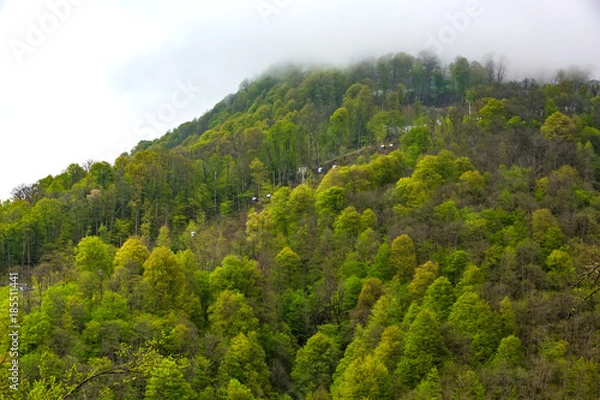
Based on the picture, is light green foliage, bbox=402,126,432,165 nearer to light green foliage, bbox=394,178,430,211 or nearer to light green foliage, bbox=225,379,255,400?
light green foliage, bbox=394,178,430,211

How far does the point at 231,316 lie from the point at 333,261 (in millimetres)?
18757

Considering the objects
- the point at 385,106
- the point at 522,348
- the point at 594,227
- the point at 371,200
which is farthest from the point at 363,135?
the point at 522,348

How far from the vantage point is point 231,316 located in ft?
209

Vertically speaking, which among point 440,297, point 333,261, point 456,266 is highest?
point 333,261

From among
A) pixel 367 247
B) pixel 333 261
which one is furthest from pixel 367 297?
pixel 333 261

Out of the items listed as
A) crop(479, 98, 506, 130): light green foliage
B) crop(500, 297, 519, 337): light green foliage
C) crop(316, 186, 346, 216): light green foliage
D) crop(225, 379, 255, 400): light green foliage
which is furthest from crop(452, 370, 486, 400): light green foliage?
crop(479, 98, 506, 130): light green foliage

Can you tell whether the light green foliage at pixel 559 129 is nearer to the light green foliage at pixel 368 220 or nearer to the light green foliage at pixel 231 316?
the light green foliage at pixel 368 220

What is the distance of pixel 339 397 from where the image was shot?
54.6m

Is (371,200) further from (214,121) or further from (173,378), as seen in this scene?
(214,121)

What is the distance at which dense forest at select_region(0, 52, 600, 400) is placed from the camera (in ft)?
174

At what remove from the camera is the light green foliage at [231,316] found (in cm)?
6325

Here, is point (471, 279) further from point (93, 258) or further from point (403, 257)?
point (93, 258)

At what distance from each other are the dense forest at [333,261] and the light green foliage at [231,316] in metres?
0.24

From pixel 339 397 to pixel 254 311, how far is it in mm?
16798
